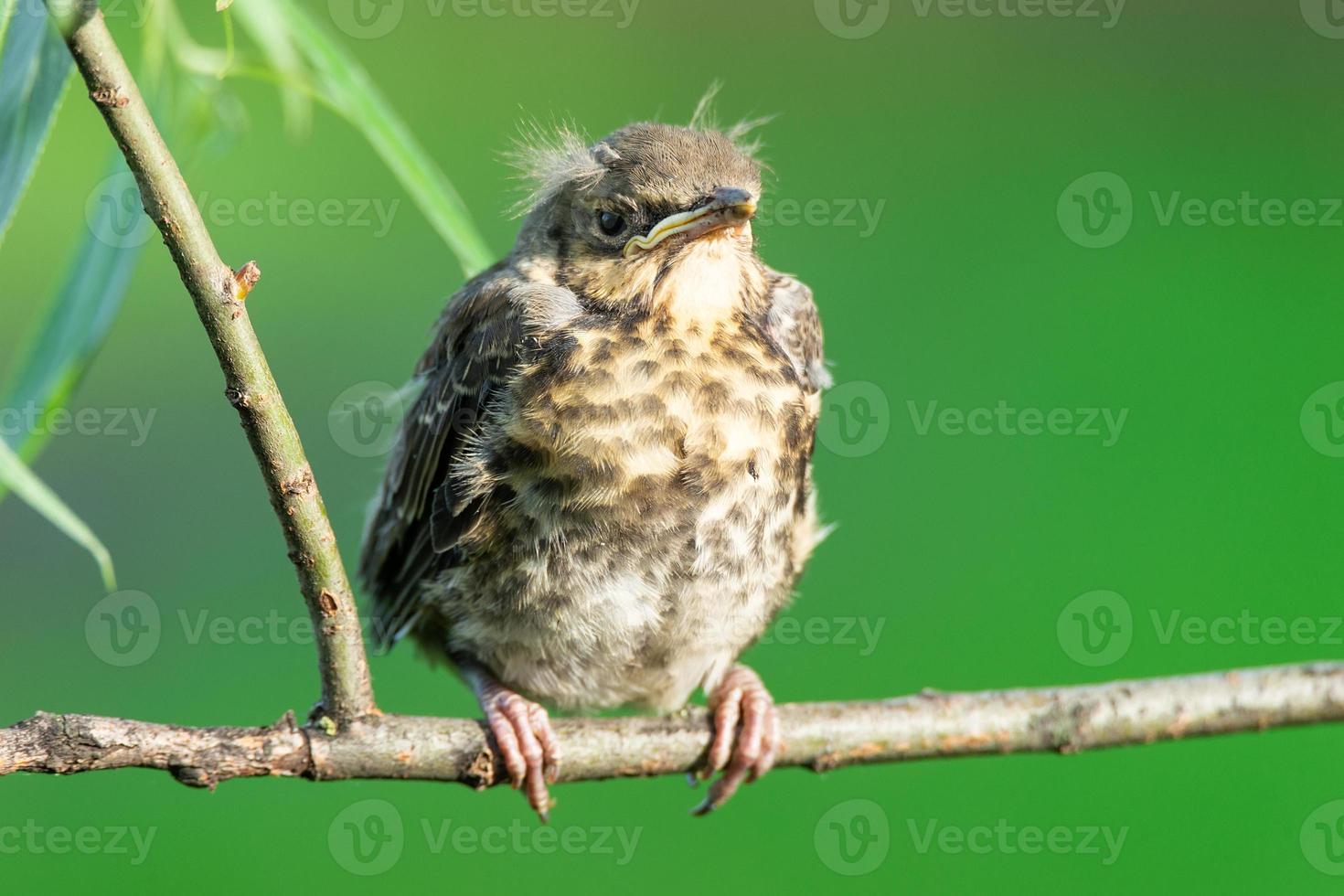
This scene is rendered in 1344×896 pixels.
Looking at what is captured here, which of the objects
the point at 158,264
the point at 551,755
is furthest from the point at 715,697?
the point at 158,264

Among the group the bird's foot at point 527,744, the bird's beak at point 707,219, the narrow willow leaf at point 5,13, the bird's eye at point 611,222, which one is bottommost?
the bird's foot at point 527,744

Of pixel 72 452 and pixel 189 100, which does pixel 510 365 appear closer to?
pixel 189 100

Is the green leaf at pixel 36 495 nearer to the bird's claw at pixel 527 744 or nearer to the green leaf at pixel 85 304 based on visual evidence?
the green leaf at pixel 85 304

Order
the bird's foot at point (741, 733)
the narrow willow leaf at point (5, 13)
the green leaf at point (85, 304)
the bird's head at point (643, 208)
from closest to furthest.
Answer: the narrow willow leaf at point (5, 13) → the green leaf at point (85, 304) → the bird's head at point (643, 208) → the bird's foot at point (741, 733)

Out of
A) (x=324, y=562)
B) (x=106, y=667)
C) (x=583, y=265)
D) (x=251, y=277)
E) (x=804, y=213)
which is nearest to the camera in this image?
(x=251, y=277)

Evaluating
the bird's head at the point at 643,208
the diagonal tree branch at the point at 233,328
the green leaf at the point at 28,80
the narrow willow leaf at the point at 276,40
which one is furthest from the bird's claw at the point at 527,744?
the green leaf at the point at 28,80

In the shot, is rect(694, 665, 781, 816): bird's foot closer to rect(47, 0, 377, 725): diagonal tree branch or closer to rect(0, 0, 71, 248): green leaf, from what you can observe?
rect(47, 0, 377, 725): diagonal tree branch

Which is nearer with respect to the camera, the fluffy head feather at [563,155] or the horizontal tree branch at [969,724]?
the horizontal tree branch at [969,724]

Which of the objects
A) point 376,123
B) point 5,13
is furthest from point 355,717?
point 5,13

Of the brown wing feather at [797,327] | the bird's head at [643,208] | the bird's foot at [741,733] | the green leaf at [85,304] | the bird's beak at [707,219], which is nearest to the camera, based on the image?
the green leaf at [85,304]
